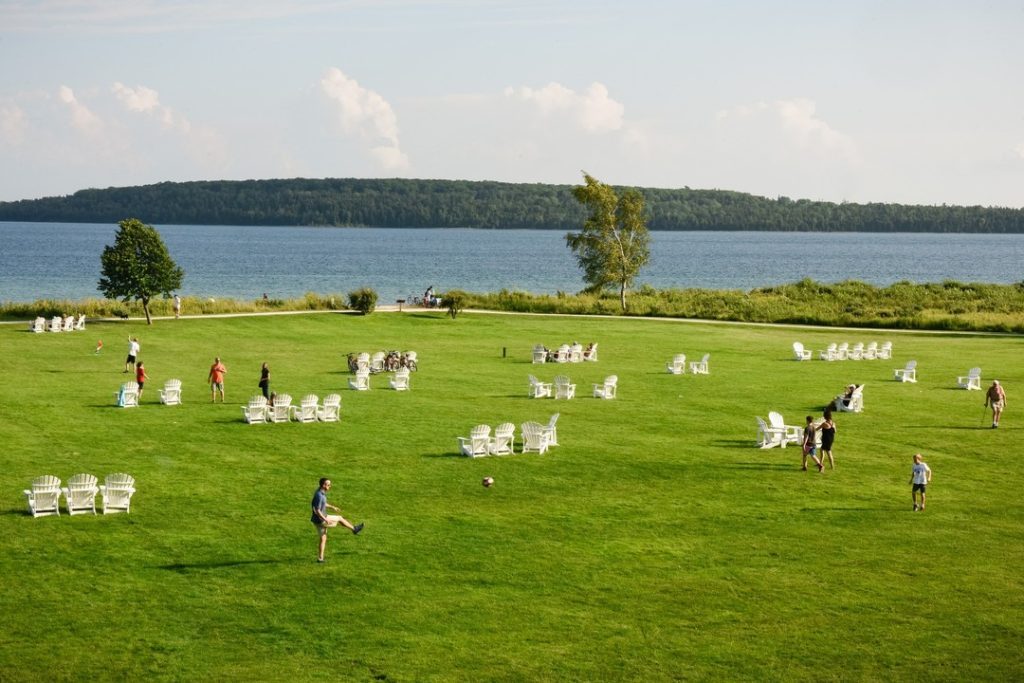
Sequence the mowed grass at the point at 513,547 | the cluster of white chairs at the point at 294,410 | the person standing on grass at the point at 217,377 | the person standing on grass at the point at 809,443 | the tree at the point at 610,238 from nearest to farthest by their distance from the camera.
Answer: the mowed grass at the point at 513,547
the person standing on grass at the point at 809,443
the cluster of white chairs at the point at 294,410
the person standing on grass at the point at 217,377
the tree at the point at 610,238

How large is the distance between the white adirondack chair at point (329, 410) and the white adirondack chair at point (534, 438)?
280 inches

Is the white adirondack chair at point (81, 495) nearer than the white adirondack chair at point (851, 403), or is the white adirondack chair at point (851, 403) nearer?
the white adirondack chair at point (81, 495)

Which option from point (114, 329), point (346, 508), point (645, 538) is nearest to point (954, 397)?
point (645, 538)

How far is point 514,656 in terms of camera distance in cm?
1703

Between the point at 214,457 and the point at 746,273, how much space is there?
545ft

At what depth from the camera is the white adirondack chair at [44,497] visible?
918 inches

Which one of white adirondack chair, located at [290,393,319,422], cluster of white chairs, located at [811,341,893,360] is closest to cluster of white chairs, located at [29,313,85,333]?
white adirondack chair, located at [290,393,319,422]

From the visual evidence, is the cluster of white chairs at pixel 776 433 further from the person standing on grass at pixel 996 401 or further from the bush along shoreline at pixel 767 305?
the bush along shoreline at pixel 767 305

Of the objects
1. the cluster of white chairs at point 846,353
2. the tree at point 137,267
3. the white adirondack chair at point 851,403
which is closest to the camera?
the white adirondack chair at point 851,403

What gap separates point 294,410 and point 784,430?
1525 cm

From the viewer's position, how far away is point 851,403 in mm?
38219

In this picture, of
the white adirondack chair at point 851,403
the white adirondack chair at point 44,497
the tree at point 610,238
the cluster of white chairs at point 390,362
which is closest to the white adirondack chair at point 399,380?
the cluster of white chairs at point 390,362

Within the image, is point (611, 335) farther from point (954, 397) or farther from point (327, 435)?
point (327, 435)

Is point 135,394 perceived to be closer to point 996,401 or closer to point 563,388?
point 563,388
